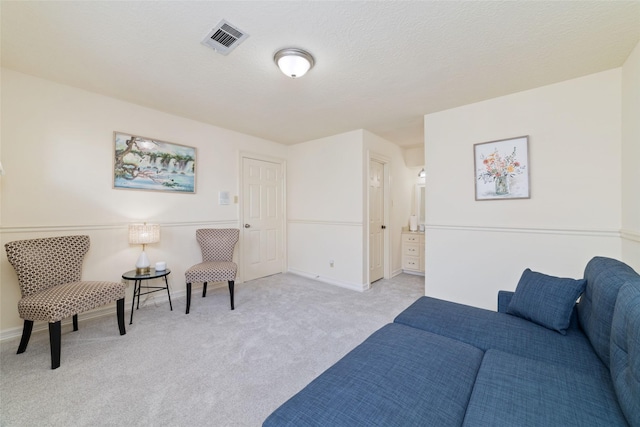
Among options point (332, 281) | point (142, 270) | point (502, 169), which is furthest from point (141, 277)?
point (502, 169)

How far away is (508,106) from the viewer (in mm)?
2588

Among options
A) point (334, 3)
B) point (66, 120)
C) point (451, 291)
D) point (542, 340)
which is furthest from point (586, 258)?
point (66, 120)

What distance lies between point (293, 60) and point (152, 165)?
226 cm

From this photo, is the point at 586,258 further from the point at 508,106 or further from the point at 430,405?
the point at 430,405

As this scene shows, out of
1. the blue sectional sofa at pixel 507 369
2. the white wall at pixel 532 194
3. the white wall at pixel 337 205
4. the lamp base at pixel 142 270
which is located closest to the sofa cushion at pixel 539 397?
the blue sectional sofa at pixel 507 369

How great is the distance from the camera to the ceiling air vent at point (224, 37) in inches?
65.5

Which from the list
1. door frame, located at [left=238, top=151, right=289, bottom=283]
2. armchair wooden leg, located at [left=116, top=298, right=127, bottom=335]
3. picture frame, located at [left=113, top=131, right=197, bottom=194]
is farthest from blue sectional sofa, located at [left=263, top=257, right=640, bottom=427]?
picture frame, located at [left=113, top=131, right=197, bottom=194]

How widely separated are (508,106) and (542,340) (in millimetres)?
2286

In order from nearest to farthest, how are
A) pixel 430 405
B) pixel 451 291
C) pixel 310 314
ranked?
pixel 430 405, pixel 310 314, pixel 451 291

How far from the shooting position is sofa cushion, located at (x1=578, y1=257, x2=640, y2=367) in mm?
1188

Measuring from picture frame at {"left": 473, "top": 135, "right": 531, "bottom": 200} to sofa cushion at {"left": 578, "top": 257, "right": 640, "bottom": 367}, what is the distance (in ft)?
4.04

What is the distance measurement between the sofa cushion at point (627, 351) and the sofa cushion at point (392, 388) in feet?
1.53

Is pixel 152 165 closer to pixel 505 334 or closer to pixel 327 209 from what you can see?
pixel 327 209

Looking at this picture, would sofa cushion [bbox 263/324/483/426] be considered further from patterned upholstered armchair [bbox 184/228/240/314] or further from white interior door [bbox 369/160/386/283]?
white interior door [bbox 369/160/386/283]
